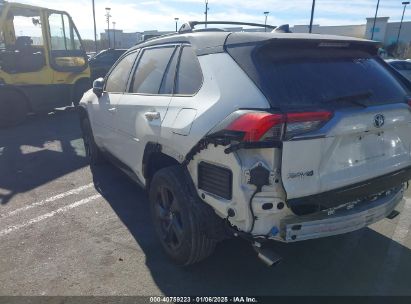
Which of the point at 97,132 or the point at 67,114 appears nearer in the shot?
the point at 97,132

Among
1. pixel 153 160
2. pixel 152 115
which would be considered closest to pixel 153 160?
pixel 153 160

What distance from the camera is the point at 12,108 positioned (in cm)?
878

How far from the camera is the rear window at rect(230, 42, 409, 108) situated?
7.88 feet

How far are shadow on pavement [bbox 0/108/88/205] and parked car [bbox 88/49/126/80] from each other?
6.85 metres

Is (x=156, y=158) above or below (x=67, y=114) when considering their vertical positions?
above

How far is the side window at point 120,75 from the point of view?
4301mm

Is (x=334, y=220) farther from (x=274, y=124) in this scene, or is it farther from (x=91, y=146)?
(x=91, y=146)

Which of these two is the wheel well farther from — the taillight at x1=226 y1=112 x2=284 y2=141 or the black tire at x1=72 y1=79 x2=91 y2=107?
the black tire at x1=72 y1=79 x2=91 y2=107

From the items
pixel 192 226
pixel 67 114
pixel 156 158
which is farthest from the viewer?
pixel 67 114

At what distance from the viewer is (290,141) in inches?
88.6

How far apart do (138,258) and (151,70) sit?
1.87m

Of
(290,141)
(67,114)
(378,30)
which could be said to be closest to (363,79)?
(290,141)

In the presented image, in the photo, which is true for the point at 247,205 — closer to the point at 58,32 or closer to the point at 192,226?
the point at 192,226

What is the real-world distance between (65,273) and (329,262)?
2.32 meters
